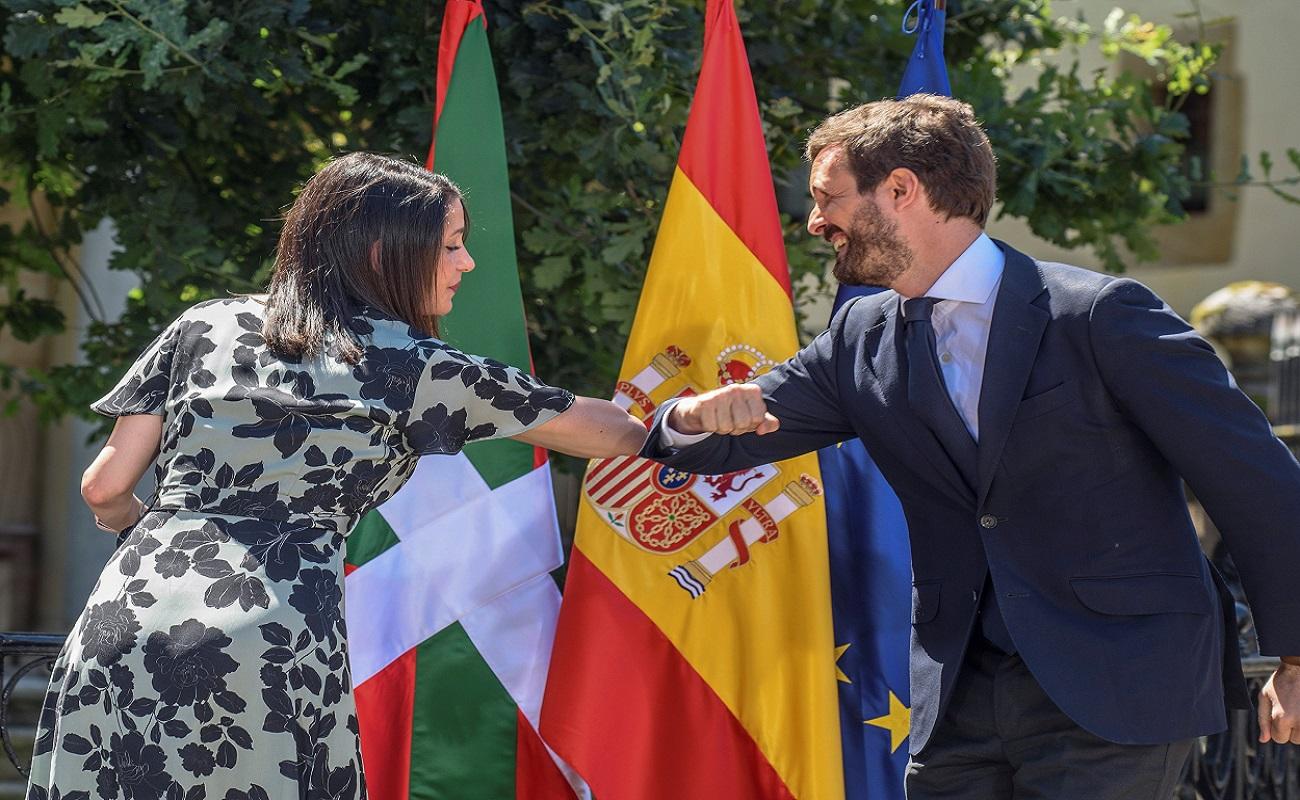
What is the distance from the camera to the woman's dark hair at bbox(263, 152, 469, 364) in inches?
101

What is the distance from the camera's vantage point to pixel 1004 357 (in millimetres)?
2564

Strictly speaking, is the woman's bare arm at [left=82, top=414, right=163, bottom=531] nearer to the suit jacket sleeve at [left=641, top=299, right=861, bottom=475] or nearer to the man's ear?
the suit jacket sleeve at [left=641, top=299, right=861, bottom=475]

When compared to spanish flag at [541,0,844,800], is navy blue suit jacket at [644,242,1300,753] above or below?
above

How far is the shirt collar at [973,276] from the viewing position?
2.69 m

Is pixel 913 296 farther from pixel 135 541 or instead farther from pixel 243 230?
pixel 243 230

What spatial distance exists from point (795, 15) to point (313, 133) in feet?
5.20

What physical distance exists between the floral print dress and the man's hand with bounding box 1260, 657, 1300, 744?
1.46 meters

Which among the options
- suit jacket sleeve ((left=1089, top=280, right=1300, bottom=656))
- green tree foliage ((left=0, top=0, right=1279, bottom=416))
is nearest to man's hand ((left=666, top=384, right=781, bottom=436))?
suit jacket sleeve ((left=1089, top=280, right=1300, bottom=656))

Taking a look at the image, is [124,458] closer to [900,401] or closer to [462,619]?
[462,619]

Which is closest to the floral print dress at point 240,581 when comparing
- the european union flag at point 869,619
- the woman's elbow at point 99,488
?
the woman's elbow at point 99,488

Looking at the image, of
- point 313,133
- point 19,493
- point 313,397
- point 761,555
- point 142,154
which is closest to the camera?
point 313,397

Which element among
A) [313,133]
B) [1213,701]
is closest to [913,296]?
[1213,701]

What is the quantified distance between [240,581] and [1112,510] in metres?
1.46

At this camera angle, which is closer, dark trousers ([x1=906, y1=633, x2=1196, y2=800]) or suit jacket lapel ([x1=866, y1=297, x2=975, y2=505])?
dark trousers ([x1=906, y1=633, x2=1196, y2=800])
